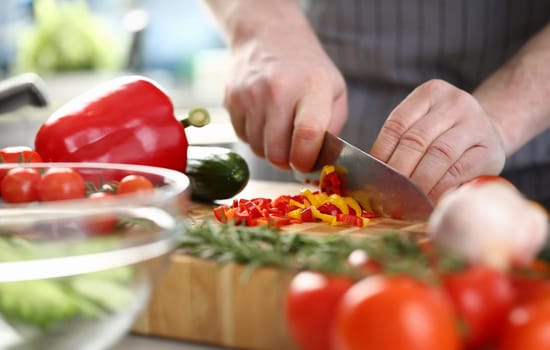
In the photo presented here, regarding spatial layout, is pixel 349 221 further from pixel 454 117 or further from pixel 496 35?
pixel 496 35

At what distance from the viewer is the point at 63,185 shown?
98 cm

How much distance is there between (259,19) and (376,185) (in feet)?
2.10

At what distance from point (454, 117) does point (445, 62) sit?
0.49 m

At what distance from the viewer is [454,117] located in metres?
1.43

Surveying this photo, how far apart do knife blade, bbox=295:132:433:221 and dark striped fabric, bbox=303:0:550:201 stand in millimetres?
480

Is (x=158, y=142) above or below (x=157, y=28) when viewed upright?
above

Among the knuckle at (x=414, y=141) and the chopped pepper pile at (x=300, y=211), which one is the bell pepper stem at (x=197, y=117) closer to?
the chopped pepper pile at (x=300, y=211)

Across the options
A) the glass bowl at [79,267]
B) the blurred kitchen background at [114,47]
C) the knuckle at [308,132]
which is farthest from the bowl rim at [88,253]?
the blurred kitchen background at [114,47]

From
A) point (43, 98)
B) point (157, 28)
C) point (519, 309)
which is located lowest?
point (157, 28)

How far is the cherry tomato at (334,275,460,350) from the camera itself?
594mm

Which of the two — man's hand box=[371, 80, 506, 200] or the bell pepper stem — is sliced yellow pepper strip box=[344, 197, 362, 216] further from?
the bell pepper stem

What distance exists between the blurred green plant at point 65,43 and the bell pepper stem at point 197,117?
2815 mm

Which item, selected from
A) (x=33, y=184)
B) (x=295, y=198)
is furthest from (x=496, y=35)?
(x=33, y=184)

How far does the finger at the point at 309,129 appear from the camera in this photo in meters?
1.47
